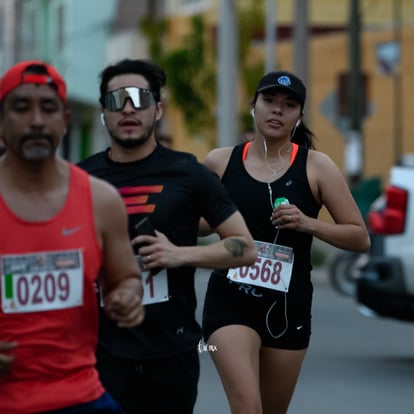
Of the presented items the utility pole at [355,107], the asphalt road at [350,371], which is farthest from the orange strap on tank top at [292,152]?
the utility pole at [355,107]

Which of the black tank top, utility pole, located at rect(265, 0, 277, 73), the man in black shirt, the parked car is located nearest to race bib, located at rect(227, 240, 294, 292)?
the black tank top

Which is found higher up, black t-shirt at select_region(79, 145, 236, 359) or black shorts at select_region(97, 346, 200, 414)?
black t-shirt at select_region(79, 145, 236, 359)

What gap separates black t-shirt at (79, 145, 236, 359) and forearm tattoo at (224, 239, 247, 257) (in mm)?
219

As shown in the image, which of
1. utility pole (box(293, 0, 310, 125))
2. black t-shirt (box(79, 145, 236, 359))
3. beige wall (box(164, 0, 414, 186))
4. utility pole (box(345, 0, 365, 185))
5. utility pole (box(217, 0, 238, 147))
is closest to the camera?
black t-shirt (box(79, 145, 236, 359))

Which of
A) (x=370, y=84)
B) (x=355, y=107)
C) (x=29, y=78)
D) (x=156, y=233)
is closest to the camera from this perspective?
(x=29, y=78)

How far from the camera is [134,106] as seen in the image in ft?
19.5

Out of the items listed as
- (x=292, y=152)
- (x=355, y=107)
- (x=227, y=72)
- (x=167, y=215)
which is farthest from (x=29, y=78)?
(x=355, y=107)

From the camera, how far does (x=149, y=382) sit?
5.88 m

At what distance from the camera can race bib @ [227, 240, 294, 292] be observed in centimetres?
704

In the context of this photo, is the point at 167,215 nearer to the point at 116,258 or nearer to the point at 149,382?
the point at 149,382

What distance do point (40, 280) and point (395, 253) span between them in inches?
314

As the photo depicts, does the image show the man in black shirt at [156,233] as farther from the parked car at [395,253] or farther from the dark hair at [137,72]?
the parked car at [395,253]

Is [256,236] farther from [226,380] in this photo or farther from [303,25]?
[303,25]

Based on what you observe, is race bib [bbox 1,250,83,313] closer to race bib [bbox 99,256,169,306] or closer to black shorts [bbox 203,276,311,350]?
race bib [bbox 99,256,169,306]
